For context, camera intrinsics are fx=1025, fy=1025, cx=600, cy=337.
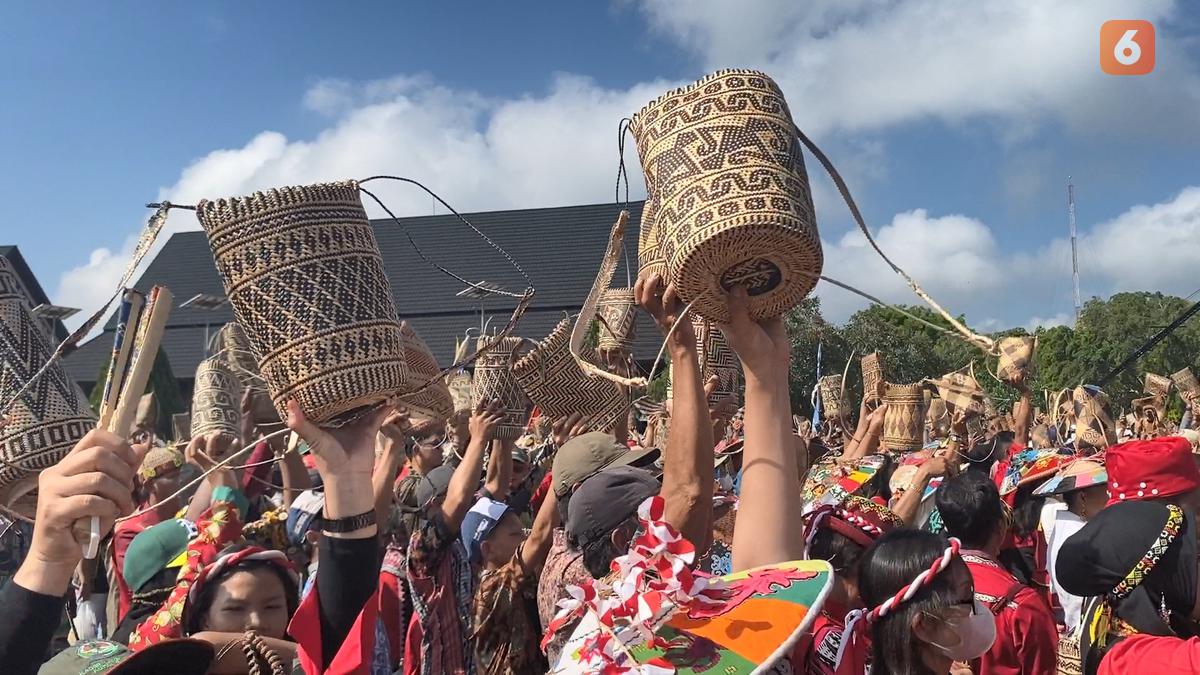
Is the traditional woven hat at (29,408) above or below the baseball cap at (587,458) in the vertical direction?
above

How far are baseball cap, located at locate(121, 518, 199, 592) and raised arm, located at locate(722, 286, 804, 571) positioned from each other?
289 centimetres

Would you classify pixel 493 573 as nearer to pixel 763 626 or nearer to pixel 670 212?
pixel 670 212

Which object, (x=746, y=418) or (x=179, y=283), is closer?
(x=746, y=418)

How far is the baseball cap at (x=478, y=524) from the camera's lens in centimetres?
472

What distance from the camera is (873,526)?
400cm

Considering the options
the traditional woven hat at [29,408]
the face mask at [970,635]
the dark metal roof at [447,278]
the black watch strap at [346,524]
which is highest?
the dark metal roof at [447,278]

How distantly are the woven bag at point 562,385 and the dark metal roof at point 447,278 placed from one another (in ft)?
118

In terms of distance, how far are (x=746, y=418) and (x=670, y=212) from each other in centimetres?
71

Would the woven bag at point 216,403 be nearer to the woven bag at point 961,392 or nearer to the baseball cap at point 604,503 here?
the baseball cap at point 604,503

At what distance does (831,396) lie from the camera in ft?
42.3

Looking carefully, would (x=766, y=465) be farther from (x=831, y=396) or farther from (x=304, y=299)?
(x=831, y=396)

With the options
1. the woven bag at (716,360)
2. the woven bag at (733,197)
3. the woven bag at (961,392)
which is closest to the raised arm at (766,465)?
the woven bag at (733,197)

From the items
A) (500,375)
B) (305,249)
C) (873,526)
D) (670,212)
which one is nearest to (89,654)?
(305,249)

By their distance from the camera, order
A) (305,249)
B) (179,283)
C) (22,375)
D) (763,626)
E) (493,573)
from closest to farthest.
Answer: (763,626), (305,249), (22,375), (493,573), (179,283)
